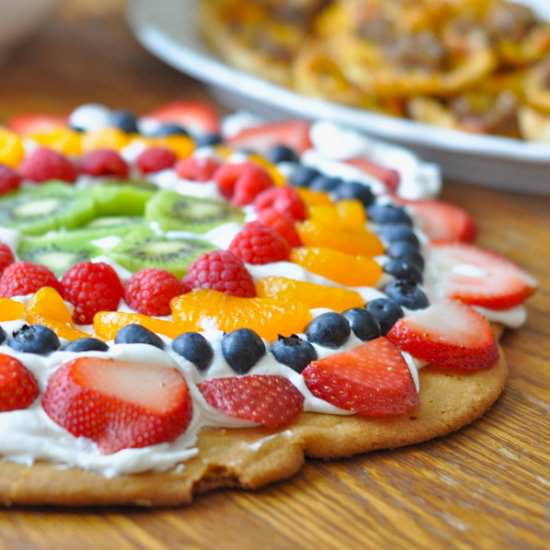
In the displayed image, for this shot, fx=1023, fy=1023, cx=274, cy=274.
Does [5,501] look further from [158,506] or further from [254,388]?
[254,388]

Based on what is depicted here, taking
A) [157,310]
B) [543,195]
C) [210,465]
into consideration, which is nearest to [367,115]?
[543,195]

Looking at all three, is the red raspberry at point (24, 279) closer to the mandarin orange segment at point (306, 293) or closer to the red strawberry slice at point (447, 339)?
the mandarin orange segment at point (306, 293)

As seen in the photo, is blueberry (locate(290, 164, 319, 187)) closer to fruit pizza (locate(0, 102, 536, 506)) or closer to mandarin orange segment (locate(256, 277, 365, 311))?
fruit pizza (locate(0, 102, 536, 506))

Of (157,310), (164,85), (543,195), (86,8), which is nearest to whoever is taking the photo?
(157,310)

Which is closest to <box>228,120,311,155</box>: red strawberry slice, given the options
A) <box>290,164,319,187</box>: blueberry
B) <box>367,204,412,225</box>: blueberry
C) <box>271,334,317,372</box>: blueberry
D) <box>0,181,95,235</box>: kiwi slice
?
<box>290,164,319,187</box>: blueberry

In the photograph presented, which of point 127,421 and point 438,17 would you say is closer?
point 127,421

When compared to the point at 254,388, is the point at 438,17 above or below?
above

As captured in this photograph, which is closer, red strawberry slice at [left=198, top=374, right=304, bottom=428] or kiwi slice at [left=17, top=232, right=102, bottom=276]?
red strawberry slice at [left=198, top=374, right=304, bottom=428]
